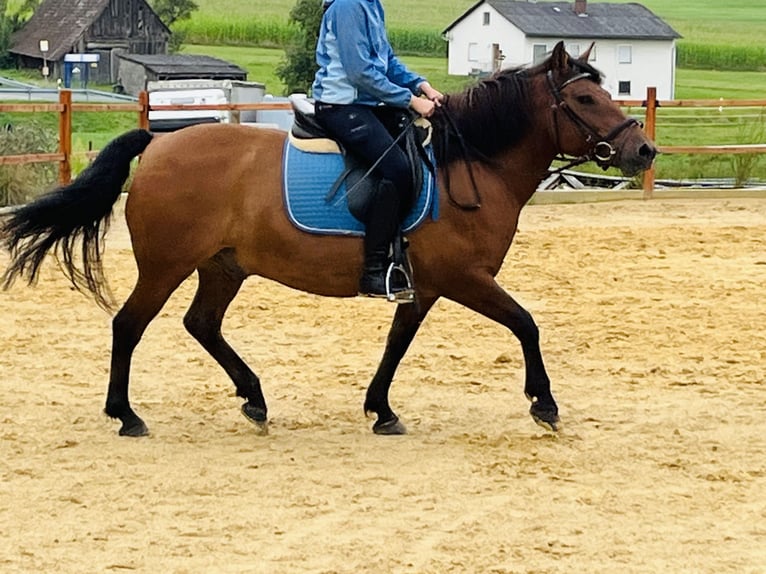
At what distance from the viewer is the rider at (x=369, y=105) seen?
6.00 meters

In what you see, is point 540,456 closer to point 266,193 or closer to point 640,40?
point 266,193

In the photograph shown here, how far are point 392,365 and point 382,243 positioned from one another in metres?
0.72

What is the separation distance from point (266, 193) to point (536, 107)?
1334 millimetres

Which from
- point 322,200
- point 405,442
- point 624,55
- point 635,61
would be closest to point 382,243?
point 322,200

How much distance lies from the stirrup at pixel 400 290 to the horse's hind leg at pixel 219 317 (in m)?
0.83

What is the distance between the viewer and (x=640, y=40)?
6519 centimetres

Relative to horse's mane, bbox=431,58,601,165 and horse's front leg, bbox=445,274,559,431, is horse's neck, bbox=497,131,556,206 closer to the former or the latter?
horse's mane, bbox=431,58,601,165

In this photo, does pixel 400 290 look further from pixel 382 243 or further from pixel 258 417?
pixel 258 417

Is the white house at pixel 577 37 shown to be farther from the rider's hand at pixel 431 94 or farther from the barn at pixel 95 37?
the rider's hand at pixel 431 94

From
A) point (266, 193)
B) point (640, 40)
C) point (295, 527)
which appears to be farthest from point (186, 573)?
point (640, 40)

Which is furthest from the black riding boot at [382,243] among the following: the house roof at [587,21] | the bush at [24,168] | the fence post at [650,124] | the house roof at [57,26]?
the house roof at [587,21]

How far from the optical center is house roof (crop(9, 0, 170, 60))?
54188 millimetres

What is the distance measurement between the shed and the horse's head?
36.2 meters

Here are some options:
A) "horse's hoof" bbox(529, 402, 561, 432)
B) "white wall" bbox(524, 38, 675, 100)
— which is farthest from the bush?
"white wall" bbox(524, 38, 675, 100)
